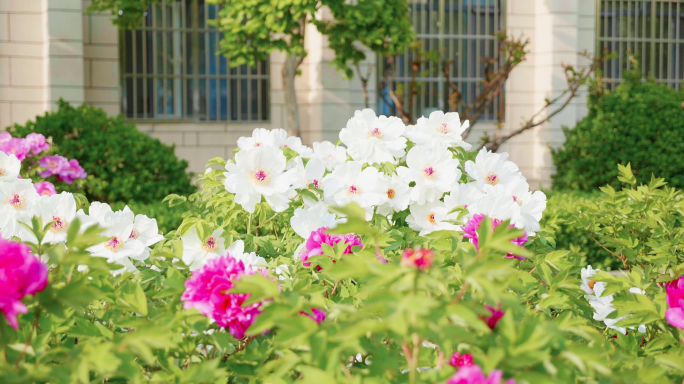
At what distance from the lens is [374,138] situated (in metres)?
1.84

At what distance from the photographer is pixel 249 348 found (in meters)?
1.06

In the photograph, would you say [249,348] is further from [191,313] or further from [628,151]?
[628,151]

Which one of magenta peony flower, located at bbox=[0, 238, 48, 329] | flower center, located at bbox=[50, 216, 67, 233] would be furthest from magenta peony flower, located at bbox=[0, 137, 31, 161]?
magenta peony flower, located at bbox=[0, 238, 48, 329]

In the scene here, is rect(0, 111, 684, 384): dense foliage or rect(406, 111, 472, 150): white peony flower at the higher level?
rect(406, 111, 472, 150): white peony flower

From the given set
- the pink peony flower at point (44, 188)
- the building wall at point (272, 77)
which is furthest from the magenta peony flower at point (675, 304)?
the building wall at point (272, 77)

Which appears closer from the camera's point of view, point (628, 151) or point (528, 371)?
point (528, 371)

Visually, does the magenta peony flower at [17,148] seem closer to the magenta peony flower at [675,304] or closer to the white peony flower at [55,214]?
the white peony flower at [55,214]

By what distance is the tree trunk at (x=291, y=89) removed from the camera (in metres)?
7.03

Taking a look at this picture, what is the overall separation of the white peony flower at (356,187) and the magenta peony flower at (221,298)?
69 centimetres

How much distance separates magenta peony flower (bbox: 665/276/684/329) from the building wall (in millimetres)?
7614

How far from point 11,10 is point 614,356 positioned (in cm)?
890

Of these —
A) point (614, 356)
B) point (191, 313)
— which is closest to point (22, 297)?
point (191, 313)

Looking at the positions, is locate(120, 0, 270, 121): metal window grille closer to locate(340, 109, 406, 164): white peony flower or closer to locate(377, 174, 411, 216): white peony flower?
locate(340, 109, 406, 164): white peony flower

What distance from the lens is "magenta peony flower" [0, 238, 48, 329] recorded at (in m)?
0.76
